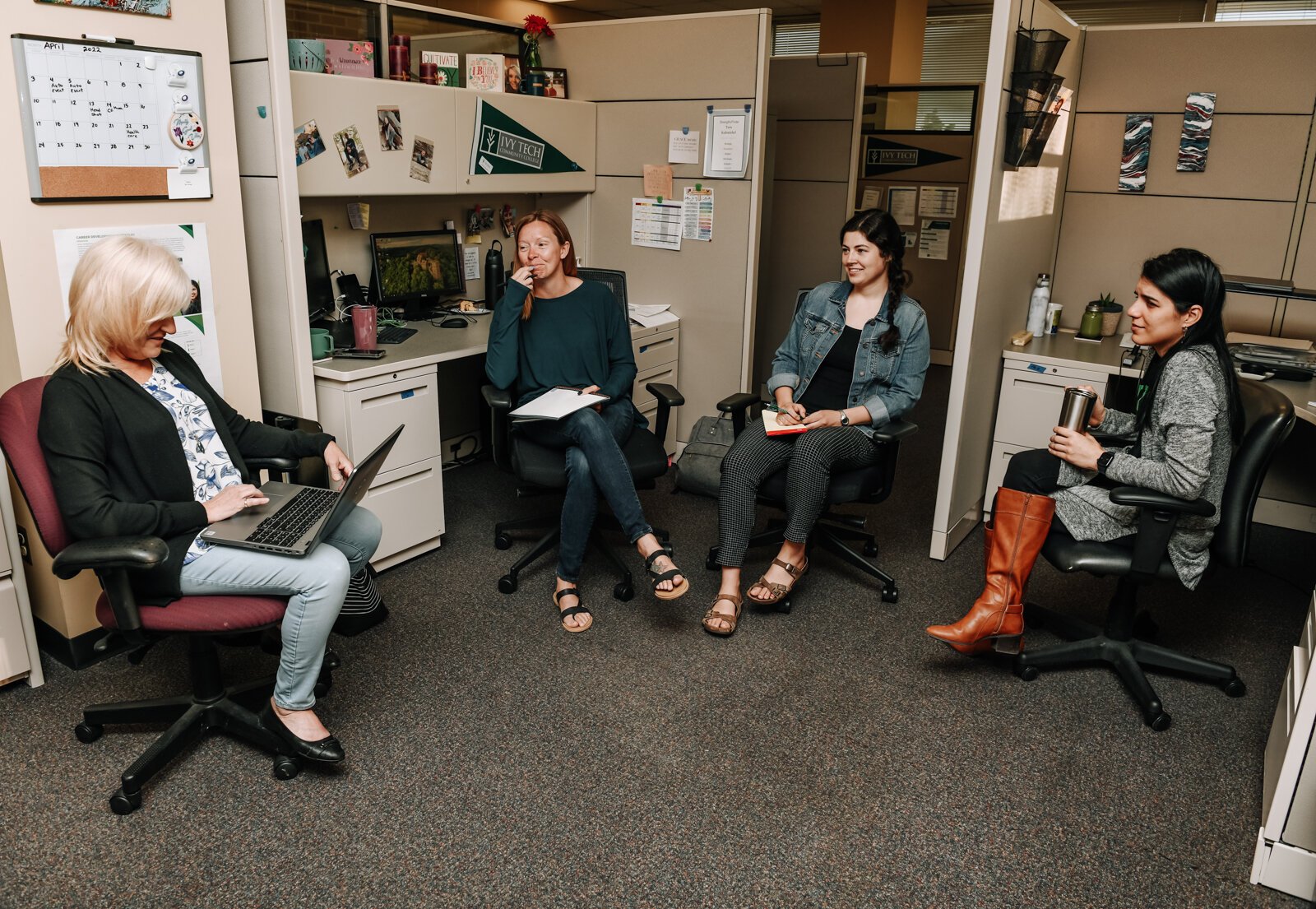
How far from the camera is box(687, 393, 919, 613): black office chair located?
106 inches

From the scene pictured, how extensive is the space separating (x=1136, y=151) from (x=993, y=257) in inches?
39.6

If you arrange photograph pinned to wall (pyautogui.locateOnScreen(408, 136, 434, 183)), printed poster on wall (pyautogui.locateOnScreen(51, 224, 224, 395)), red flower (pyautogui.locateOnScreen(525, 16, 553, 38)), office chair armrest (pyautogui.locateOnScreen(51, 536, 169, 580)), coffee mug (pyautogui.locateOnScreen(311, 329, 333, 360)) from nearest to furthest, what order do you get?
office chair armrest (pyautogui.locateOnScreen(51, 536, 169, 580))
printed poster on wall (pyautogui.locateOnScreen(51, 224, 224, 395))
coffee mug (pyautogui.locateOnScreen(311, 329, 333, 360))
photograph pinned to wall (pyautogui.locateOnScreen(408, 136, 434, 183))
red flower (pyautogui.locateOnScreen(525, 16, 553, 38))

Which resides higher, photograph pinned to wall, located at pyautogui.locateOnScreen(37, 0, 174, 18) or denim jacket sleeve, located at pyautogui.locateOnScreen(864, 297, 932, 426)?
photograph pinned to wall, located at pyautogui.locateOnScreen(37, 0, 174, 18)

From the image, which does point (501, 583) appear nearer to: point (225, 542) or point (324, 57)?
point (225, 542)

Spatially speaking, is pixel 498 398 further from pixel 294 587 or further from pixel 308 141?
pixel 294 587

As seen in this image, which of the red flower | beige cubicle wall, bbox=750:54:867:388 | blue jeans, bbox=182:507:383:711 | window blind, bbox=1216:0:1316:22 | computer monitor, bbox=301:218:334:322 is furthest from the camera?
window blind, bbox=1216:0:1316:22

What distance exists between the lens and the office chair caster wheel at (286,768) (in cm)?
197

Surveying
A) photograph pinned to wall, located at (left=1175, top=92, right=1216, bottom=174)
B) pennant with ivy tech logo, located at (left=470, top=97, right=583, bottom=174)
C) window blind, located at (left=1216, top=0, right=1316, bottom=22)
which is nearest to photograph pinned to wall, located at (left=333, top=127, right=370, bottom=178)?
pennant with ivy tech logo, located at (left=470, top=97, right=583, bottom=174)

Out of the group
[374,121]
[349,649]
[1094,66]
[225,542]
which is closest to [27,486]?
[225,542]

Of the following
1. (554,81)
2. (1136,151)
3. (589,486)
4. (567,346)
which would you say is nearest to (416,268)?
(567,346)

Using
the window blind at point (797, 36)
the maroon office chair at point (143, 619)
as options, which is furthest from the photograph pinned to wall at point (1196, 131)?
the window blind at point (797, 36)

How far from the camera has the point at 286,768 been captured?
1968mm

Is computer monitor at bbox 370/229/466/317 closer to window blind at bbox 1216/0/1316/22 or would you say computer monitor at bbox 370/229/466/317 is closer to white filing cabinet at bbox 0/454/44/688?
white filing cabinet at bbox 0/454/44/688

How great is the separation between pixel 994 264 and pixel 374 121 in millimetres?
1941
